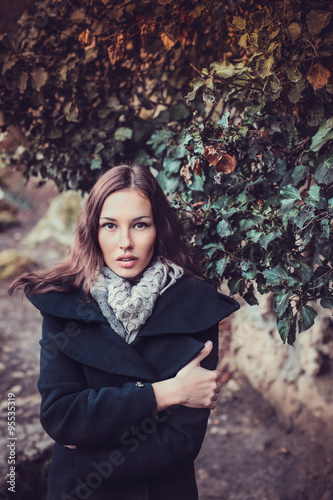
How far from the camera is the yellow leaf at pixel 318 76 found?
5.51 ft

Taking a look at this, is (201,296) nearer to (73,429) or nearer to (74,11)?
(73,429)

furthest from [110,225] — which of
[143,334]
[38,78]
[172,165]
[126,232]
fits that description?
[38,78]

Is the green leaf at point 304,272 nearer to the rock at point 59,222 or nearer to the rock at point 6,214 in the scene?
the rock at point 59,222

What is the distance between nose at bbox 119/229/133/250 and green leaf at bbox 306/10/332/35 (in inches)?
41.5

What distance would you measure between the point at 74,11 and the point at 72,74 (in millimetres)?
319

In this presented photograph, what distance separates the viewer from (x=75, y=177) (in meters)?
2.73

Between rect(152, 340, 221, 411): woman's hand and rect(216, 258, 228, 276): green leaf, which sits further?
rect(216, 258, 228, 276): green leaf

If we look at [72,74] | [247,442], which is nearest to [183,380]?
[72,74]

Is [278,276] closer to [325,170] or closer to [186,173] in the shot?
[325,170]

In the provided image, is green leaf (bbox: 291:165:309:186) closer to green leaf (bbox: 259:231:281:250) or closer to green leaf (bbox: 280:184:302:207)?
green leaf (bbox: 280:184:302:207)

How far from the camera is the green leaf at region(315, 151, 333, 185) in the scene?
69.6 inches

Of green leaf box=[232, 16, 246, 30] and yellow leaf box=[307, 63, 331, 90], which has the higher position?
green leaf box=[232, 16, 246, 30]

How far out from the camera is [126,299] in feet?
6.03

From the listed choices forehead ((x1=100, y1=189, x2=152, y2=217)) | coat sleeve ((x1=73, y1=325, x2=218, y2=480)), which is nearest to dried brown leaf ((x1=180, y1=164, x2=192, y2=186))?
forehead ((x1=100, y1=189, x2=152, y2=217))
